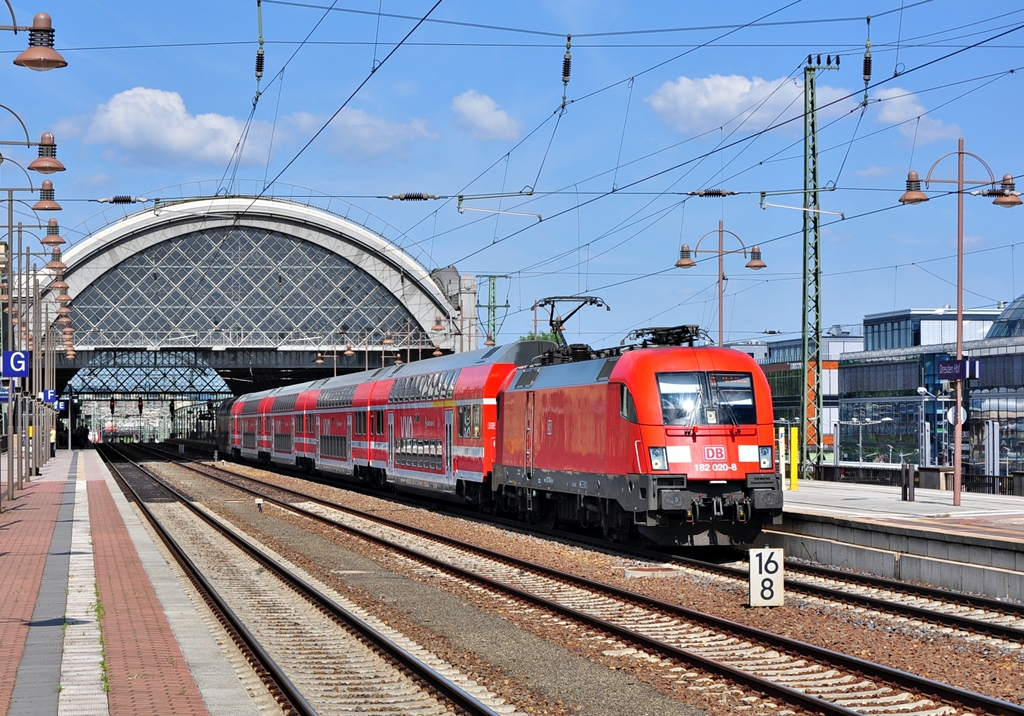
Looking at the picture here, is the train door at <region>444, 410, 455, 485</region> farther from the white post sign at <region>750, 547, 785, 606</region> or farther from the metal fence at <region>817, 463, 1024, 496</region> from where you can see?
the white post sign at <region>750, 547, 785, 606</region>

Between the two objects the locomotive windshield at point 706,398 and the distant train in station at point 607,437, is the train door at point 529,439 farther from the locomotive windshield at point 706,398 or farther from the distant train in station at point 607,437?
the locomotive windshield at point 706,398

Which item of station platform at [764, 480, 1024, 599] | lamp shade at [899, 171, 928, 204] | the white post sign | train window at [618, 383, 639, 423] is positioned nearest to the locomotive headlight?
train window at [618, 383, 639, 423]

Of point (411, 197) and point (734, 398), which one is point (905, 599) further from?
point (411, 197)

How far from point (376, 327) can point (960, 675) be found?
105m

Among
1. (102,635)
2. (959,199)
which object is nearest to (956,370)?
(959,199)

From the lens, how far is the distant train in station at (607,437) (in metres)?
22.5

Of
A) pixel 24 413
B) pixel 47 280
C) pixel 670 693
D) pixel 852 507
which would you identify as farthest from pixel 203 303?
pixel 670 693

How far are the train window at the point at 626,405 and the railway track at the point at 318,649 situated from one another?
6268mm

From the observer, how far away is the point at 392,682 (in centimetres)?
1285

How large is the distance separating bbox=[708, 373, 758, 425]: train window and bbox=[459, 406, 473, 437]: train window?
1120 centimetres

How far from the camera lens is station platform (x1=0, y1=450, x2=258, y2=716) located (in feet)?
35.9

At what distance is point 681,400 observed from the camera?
22.7m

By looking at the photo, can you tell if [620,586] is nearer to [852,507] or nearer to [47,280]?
[852,507]

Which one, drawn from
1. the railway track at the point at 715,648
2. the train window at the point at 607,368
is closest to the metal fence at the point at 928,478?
the train window at the point at 607,368
